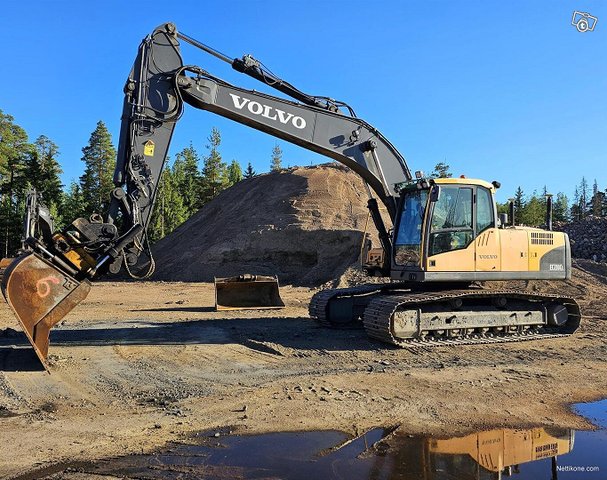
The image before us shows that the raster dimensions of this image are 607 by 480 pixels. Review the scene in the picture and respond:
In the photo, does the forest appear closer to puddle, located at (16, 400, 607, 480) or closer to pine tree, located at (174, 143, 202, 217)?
pine tree, located at (174, 143, 202, 217)

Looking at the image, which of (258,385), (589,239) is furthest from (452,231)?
(589,239)

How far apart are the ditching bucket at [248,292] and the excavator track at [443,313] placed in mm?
4556

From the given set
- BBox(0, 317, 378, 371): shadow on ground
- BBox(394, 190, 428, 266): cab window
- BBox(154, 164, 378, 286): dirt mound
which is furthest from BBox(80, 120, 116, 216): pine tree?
BBox(394, 190, 428, 266): cab window

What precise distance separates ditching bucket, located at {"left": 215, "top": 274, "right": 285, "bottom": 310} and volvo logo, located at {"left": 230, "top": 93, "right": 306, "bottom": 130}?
7084mm

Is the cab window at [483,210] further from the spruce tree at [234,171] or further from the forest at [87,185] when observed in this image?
the spruce tree at [234,171]

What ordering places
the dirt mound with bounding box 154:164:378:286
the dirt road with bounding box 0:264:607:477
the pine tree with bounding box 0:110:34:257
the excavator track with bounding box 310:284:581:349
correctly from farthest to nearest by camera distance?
the pine tree with bounding box 0:110:34:257 < the dirt mound with bounding box 154:164:378:286 < the excavator track with bounding box 310:284:581:349 < the dirt road with bounding box 0:264:607:477

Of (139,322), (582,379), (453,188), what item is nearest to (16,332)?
(139,322)

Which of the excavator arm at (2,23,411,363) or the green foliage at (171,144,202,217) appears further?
the green foliage at (171,144,202,217)

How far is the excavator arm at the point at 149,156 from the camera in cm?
705

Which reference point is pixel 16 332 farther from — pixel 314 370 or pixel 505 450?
pixel 505 450

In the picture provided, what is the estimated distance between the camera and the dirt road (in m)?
5.24

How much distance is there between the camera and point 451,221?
9367mm

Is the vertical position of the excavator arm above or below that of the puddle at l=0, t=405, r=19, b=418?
above

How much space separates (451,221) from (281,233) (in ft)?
61.8
